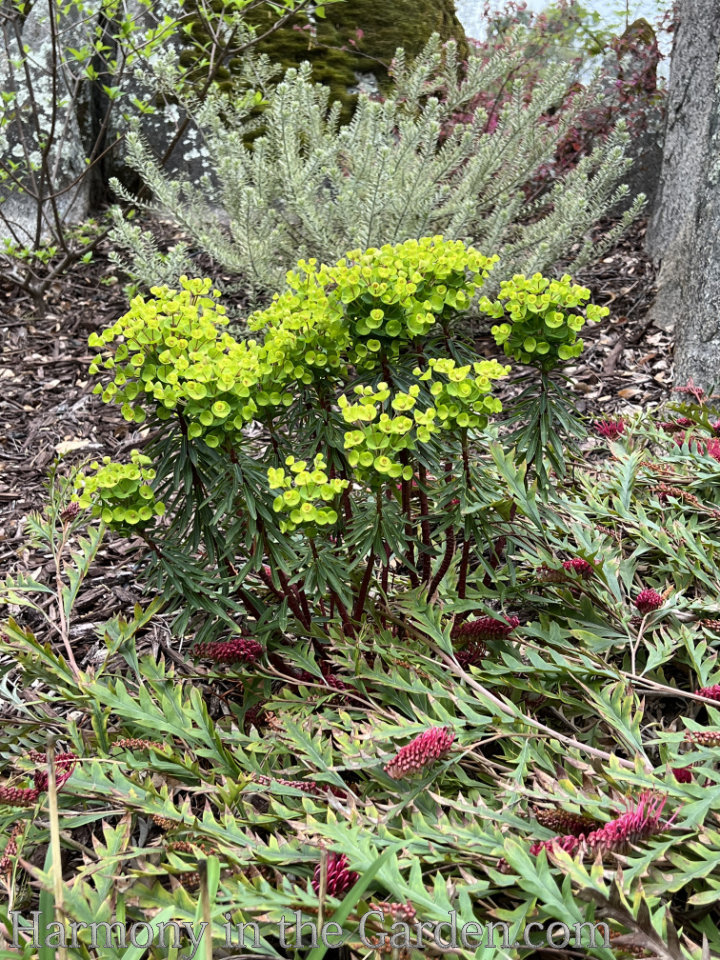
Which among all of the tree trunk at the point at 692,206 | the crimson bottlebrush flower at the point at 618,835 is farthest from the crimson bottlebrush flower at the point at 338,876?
the tree trunk at the point at 692,206

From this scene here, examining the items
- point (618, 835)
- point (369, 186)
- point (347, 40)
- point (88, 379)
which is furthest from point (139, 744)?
point (347, 40)

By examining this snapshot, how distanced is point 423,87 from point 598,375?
5.86ft

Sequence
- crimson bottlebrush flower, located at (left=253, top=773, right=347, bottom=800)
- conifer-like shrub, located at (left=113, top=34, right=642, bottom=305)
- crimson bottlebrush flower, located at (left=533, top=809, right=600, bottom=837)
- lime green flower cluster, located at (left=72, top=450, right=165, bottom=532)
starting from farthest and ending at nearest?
conifer-like shrub, located at (left=113, top=34, right=642, bottom=305) < lime green flower cluster, located at (left=72, top=450, right=165, bottom=532) < crimson bottlebrush flower, located at (left=253, top=773, right=347, bottom=800) < crimson bottlebrush flower, located at (left=533, top=809, right=600, bottom=837)

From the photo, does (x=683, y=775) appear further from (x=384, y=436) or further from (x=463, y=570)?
(x=384, y=436)

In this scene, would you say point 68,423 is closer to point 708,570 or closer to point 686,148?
point 708,570

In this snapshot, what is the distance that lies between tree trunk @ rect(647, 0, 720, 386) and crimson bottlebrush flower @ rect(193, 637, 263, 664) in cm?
187

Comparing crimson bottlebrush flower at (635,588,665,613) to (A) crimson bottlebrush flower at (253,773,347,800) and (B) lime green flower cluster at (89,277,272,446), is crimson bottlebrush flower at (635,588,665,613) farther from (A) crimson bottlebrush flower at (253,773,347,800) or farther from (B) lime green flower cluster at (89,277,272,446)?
(B) lime green flower cluster at (89,277,272,446)

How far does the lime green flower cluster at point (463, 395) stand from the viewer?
1229 millimetres

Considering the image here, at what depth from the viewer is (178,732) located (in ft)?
4.23

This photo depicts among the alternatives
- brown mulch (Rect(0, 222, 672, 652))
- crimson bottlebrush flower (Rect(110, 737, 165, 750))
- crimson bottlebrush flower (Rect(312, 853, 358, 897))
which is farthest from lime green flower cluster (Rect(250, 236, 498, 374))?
brown mulch (Rect(0, 222, 672, 652))

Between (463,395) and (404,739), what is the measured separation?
1.90 ft

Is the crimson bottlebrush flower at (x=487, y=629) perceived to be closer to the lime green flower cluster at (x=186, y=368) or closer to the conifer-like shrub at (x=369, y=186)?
the lime green flower cluster at (x=186, y=368)

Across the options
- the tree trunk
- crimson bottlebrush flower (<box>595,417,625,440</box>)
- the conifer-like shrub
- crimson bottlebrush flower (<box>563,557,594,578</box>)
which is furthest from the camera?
the conifer-like shrub

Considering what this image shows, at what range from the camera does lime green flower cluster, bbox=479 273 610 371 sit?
4.33ft
